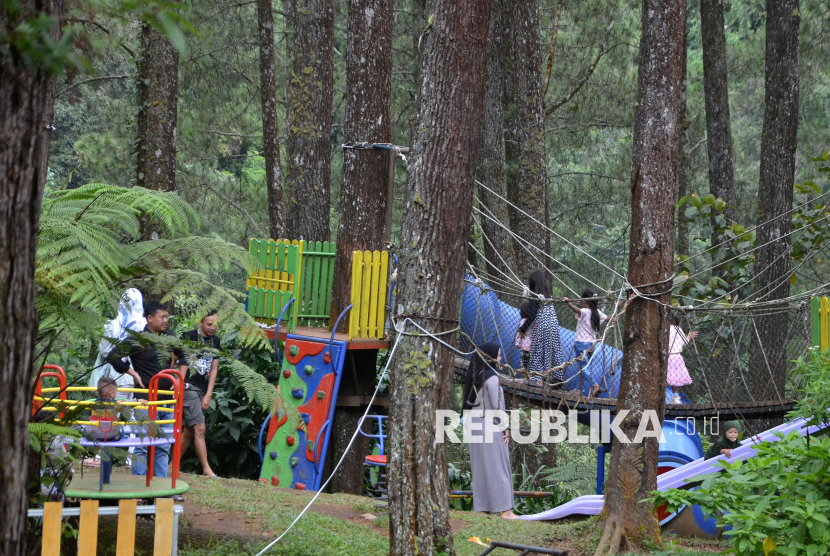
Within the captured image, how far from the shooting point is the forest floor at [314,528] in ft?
16.8

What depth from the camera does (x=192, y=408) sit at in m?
7.23

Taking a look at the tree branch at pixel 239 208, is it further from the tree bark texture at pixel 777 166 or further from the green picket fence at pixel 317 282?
the tree bark texture at pixel 777 166

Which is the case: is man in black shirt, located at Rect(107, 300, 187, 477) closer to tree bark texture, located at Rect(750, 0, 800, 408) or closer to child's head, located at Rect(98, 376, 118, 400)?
child's head, located at Rect(98, 376, 118, 400)

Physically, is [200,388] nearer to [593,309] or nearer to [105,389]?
[105,389]

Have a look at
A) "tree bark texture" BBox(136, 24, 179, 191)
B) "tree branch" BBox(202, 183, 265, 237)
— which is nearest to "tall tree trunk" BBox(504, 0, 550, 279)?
"tree bark texture" BBox(136, 24, 179, 191)

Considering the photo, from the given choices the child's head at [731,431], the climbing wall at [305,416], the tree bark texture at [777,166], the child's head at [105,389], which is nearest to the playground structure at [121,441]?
the child's head at [105,389]

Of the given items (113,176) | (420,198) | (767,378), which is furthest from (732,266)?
(113,176)

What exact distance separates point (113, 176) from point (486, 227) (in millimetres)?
7759

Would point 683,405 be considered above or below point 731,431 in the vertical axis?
above

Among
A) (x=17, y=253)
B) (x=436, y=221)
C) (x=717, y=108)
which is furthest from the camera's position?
(x=717, y=108)

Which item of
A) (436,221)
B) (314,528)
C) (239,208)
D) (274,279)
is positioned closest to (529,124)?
(274,279)

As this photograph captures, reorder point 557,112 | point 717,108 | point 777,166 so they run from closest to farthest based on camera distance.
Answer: point 777,166, point 717,108, point 557,112

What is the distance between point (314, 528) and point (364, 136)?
431cm

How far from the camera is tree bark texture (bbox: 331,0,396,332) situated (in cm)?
833
